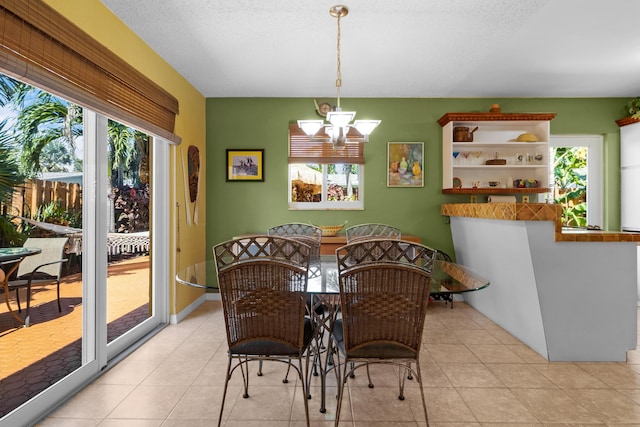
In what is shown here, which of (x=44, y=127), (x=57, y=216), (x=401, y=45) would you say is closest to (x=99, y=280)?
(x=57, y=216)

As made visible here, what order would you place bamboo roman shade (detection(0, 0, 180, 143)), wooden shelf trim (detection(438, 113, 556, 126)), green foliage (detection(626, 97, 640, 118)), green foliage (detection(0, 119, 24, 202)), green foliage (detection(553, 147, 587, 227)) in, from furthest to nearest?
green foliage (detection(553, 147, 587, 227))
green foliage (detection(626, 97, 640, 118))
wooden shelf trim (detection(438, 113, 556, 126))
green foliage (detection(0, 119, 24, 202))
bamboo roman shade (detection(0, 0, 180, 143))

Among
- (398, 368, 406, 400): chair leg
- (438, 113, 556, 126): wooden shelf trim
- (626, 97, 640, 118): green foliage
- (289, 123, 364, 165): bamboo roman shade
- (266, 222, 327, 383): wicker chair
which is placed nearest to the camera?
(398, 368, 406, 400): chair leg

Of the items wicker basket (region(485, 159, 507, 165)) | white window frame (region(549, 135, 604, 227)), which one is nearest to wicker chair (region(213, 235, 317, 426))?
wicker basket (region(485, 159, 507, 165))

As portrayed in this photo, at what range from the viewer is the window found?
4.37 meters

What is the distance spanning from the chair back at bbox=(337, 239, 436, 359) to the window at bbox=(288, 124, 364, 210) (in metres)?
2.70

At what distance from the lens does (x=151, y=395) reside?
83.7 inches

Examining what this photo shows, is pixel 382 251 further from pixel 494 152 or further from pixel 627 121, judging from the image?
pixel 627 121

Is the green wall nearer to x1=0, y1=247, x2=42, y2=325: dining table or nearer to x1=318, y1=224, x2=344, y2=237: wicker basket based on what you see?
x1=318, y1=224, x2=344, y2=237: wicker basket

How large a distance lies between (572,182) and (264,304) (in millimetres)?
4589

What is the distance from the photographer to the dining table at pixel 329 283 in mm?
1816

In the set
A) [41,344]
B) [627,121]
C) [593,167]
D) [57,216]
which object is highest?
[627,121]

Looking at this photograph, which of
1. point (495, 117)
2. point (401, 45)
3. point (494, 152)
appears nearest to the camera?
point (401, 45)

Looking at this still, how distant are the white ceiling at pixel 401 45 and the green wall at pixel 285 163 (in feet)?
0.75

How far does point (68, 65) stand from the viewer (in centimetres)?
192
